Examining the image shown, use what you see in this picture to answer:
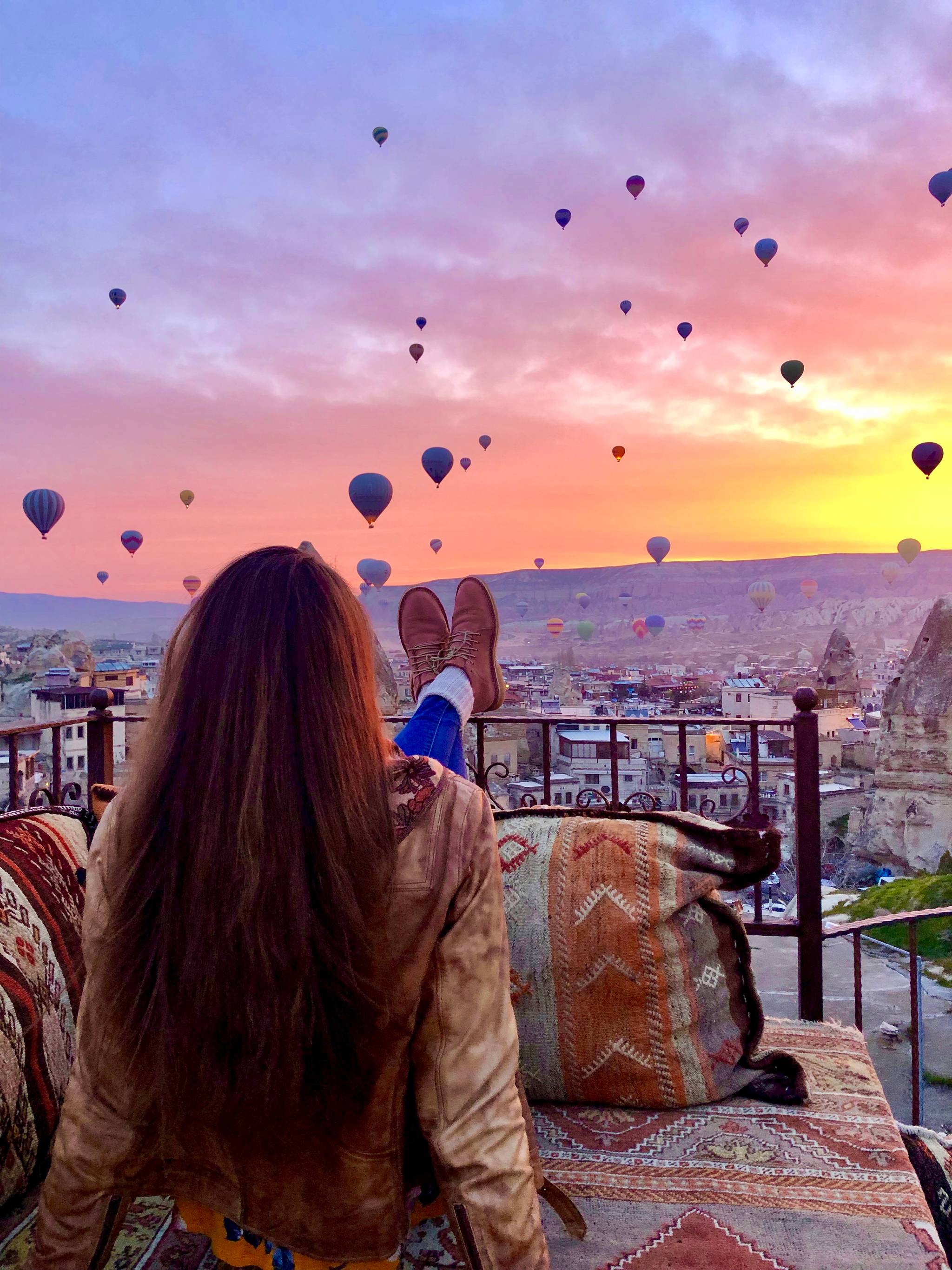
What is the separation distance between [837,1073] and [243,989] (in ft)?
4.96

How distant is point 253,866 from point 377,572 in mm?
25938

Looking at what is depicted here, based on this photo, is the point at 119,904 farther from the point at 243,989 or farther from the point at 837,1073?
the point at 837,1073

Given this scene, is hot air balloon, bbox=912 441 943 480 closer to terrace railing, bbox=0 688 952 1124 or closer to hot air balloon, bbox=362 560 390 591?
hot air balloon, bbox=362 560 390 591

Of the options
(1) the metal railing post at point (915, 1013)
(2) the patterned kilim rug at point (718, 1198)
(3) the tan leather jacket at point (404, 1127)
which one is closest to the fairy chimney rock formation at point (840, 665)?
(1) the metal railing post at point (915, 1013)

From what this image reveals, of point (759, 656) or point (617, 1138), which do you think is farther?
point (759, 656)

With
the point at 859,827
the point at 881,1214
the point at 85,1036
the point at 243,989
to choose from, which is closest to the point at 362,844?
the point at 243,989

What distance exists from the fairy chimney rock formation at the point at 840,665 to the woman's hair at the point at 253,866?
34.2 meters

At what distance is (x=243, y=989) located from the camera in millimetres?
1029

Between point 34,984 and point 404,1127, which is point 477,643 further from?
point 404,1127

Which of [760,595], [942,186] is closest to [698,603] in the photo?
[760,595]

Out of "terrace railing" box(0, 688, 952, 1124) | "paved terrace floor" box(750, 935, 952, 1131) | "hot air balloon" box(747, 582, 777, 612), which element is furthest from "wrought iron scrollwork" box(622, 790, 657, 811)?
"hot air balloon" box(747, 582, 777, 612)

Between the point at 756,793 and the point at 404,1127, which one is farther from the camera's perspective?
the point at 756,793

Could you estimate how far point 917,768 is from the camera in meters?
24.1

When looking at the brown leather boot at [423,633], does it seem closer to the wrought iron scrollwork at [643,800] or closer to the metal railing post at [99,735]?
the wrought iron scrollwork at [643,800]
